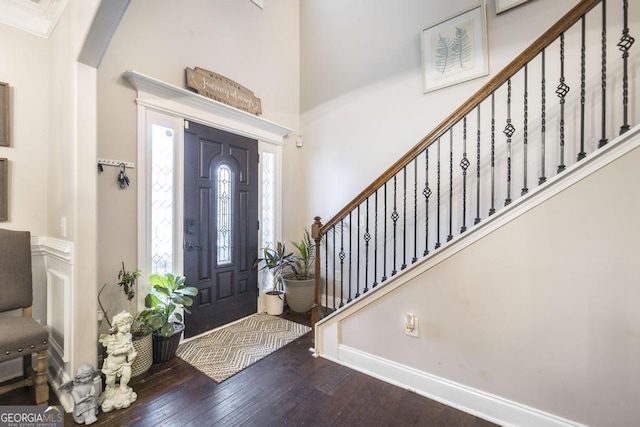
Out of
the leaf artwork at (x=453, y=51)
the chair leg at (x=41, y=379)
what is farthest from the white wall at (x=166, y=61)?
the leaf artwork at (x=453, y=51)

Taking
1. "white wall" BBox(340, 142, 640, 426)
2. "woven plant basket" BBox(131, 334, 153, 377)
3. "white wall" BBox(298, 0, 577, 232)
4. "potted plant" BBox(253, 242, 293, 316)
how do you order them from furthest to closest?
"potted plant" BBox(253, 242, 293, 316) < "white wall" BBox(298, 0, 577, 232) < "woven plant basket" BBox(131, 334, 153, 377) < "white wall" BBox(340, 142, 640, 426)

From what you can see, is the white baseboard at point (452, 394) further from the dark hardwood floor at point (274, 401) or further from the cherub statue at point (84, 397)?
the cherub statue at point (84, 397)

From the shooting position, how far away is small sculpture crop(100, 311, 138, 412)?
1817 millimetres

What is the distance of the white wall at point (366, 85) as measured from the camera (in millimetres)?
2643

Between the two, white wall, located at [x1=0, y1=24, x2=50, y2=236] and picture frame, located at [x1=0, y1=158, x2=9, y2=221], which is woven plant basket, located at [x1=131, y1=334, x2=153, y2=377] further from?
Result: picture frame, located at [x1=0, y1=158, x2=9, y2=221]

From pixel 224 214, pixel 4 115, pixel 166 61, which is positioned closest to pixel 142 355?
pixel 224 214

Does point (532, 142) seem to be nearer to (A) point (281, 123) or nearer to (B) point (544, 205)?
(B) point (544, 205)

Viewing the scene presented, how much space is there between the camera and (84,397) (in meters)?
1.68

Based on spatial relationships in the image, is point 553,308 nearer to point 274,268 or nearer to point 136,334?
point 274,268

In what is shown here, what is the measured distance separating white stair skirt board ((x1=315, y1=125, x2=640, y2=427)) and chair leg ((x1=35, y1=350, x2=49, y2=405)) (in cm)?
193

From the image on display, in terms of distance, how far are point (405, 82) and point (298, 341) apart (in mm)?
3091

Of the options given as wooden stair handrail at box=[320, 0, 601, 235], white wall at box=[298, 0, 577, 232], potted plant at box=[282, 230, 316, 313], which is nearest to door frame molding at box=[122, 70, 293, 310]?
A: white wall at box=[298, 0, 577, 232]

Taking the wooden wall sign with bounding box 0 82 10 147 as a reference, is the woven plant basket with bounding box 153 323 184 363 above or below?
below

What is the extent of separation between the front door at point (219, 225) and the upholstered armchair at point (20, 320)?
42.2 inches
